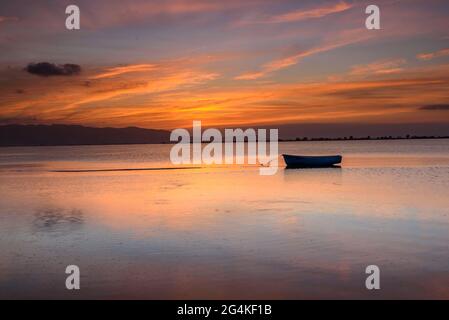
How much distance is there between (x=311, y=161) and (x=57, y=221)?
3471 cm

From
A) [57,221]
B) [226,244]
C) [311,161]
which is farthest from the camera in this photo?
[311,161]

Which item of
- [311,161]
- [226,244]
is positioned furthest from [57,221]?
[311,161]

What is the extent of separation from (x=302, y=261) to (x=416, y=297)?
10.2ft

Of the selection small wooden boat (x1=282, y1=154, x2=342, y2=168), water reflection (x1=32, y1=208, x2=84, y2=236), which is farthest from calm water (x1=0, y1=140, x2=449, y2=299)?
small wooden boat (x1=282, y1=154, x2=342, y2=168)

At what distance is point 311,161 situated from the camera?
50.2m

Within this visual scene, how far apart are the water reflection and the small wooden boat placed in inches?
1245

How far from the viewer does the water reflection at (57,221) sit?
16.6 metres

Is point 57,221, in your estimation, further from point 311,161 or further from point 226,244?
point 311,161

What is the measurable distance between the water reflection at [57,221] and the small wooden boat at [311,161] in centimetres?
3162

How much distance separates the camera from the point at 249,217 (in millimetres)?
19078

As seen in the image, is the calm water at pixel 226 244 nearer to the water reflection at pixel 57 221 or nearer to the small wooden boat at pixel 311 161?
the water reflection at pixel 57 221

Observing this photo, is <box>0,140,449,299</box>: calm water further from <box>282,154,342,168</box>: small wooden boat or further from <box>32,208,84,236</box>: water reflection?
<box>282,154,342,168</box>: small wooden boat

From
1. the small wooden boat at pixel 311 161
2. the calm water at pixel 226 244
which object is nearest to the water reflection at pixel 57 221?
the calm water at pixel 226 244
